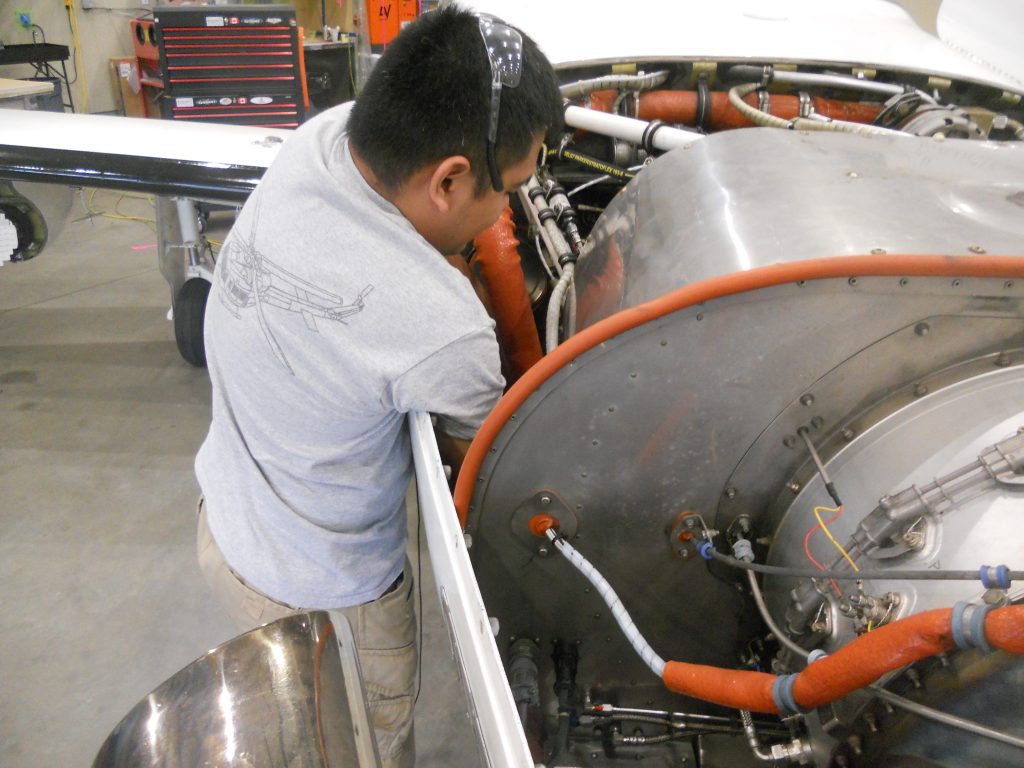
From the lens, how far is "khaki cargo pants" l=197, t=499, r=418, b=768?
1306 millimetres

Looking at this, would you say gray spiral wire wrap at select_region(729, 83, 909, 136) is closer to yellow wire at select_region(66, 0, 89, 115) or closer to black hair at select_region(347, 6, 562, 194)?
black hair at select_region(347, 6, 562, 194)

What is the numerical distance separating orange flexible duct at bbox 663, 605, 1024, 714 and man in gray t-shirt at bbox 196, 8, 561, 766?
49cm

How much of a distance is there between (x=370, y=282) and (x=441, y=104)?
235mm

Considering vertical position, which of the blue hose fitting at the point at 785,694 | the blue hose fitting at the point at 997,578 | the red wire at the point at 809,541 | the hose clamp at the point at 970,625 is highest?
the blue hose fitting at the point at 997,578

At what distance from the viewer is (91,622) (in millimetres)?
2213

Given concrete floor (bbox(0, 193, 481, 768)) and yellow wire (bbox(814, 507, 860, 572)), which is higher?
yellow wire (bbox(814, 507, 860, 572))

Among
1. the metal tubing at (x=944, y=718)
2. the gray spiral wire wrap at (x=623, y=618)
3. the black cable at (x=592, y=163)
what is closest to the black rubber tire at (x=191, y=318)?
the black cable at (x=592, y=163)

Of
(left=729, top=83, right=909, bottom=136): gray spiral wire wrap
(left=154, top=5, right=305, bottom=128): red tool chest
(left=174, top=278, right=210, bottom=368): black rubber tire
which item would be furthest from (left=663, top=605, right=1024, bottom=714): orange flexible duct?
(left=154, top=5, right=305, bottom=128): red tool chest

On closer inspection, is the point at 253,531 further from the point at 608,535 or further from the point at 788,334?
the point at 788,334

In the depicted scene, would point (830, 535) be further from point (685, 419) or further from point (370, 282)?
point (370, 282)

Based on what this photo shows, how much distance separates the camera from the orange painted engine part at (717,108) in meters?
2.21

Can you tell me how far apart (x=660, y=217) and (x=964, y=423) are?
23.0 inches

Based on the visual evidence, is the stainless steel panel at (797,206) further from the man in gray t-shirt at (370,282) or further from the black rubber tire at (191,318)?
the black rubber tire at (191,318)

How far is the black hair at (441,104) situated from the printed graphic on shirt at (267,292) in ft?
0.56
